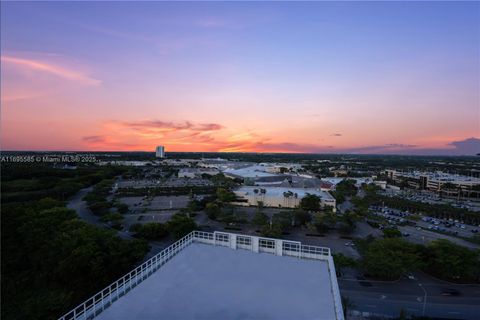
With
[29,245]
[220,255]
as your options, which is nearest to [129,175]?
[29,245]

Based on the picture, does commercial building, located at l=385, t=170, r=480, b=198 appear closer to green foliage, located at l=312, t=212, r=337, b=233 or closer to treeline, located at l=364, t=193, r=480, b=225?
treeline, located at l=364, t=193, r=480, b=225

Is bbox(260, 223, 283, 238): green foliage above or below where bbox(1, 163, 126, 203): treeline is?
below

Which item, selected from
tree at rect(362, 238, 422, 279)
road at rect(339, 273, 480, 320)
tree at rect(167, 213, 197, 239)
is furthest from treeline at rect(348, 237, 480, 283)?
tree at rect(167, 213, 197, 239)

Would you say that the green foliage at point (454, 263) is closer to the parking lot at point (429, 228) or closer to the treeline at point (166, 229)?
the parking lot at point (429, 228)

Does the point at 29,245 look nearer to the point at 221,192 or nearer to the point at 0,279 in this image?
the point at 0,279

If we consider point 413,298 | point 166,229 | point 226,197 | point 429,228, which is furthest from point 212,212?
point 429,228
